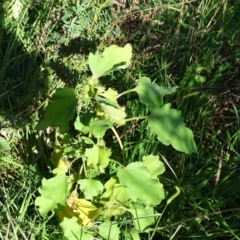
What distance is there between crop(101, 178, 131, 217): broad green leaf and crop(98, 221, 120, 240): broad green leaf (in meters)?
0.04

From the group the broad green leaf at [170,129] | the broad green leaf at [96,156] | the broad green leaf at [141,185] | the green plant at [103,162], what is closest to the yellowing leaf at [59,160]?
the green plant at [103,162]

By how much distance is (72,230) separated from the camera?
1.74 meters

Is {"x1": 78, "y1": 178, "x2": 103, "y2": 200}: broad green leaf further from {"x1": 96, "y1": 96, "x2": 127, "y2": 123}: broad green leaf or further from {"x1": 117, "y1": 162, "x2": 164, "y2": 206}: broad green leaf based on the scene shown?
{"x1": 96, "y1": 96, "x2": 127, "y2": 123}: broad green leaf

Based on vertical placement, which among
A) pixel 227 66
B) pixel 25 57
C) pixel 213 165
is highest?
pixel 25 57

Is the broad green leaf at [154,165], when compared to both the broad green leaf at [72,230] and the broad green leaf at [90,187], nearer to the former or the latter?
the broad green leaf at [90,187]

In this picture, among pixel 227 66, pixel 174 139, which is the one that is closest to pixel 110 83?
pixel 227 66

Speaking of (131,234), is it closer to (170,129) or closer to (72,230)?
(72,230)

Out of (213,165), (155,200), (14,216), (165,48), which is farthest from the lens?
(165,48)

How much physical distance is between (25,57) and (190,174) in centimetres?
83

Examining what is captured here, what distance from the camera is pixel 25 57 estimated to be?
2.31m

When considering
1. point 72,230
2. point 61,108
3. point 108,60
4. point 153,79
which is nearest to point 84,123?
point 61,108

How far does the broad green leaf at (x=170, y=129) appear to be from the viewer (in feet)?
5.44

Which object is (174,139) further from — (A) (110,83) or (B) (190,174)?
(A) (110,83)

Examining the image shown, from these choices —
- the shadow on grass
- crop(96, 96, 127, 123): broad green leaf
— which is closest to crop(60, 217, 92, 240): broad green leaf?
crop(96, 96, 127, 123): broad green leaf
